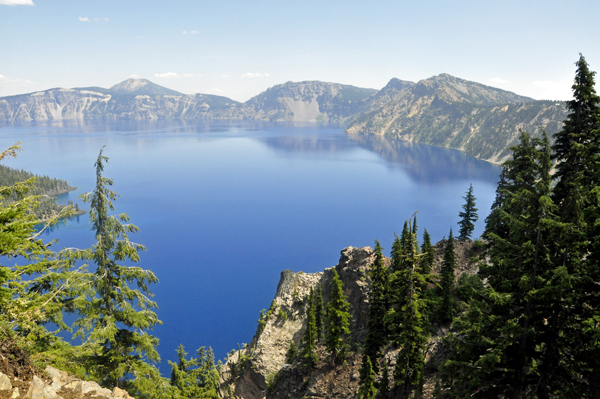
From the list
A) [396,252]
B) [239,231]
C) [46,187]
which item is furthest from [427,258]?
[46,187]

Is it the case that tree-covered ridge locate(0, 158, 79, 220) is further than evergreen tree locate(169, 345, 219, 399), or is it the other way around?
tree-covered ridge locate(0, 158, 79, 220)

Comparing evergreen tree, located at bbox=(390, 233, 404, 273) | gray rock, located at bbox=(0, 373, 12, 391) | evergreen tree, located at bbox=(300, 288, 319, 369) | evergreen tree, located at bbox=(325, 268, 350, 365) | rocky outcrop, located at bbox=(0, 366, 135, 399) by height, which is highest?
gray rock, located at bbox=(0, 373, 12, 391)

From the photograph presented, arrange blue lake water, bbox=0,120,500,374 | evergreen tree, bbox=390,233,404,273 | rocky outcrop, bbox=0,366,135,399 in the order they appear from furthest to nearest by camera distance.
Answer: blue lake water, bbox=0,120,500,374 → evergreen tree, bbox=390,233,404,273 → rocky outcrop, bbox=0,366,135,399

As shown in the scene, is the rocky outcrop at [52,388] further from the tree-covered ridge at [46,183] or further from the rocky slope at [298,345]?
the tree-covered ridge at [46,183]

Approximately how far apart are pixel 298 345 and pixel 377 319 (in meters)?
23.5

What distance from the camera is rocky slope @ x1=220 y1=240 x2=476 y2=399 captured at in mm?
34688

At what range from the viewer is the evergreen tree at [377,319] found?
31422 millimetres

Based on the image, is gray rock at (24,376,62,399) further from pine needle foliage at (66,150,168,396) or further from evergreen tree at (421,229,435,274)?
evergreen tree at (421,229,435,274)

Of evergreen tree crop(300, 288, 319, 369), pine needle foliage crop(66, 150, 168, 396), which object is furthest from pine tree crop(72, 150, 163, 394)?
evergreen tree crop(300, 288, 319, 369)

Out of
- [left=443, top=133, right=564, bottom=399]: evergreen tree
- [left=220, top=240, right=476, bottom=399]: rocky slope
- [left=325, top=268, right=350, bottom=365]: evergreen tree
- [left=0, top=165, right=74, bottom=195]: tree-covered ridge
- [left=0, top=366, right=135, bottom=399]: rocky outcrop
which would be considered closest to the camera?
[left=0, top=366, right=135, bottom=399]: rocky outcrop

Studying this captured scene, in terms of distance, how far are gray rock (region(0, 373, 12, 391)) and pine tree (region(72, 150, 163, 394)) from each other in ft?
11.0

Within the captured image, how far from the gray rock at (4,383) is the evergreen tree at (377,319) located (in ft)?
89.0

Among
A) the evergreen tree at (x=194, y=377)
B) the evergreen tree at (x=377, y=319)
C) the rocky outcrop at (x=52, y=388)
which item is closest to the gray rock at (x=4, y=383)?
the rocky outcrop at (x=52, y=388)

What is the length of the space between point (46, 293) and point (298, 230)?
11061cm
